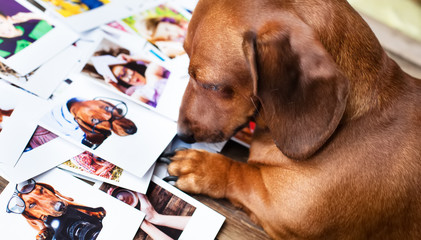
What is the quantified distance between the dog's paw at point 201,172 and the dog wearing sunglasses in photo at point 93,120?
0.27 metres

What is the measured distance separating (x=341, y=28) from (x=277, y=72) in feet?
0.89

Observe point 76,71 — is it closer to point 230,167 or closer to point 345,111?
point 230,167

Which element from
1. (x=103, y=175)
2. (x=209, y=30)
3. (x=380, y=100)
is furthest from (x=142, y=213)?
(x=380, y=100)

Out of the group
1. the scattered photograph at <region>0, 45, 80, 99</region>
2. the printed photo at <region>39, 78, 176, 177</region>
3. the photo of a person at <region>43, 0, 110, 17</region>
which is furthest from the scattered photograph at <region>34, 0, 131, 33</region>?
the printed photo at <region>39, 78, 176, 177</region>

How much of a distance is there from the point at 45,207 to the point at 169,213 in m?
0.45

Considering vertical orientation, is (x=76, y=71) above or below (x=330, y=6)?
below

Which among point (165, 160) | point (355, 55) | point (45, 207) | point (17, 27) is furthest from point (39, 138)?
point (355, 55)

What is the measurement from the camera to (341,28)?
4.05 feet

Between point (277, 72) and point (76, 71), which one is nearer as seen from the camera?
point (277, 72)

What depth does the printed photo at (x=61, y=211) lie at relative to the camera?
139 cm

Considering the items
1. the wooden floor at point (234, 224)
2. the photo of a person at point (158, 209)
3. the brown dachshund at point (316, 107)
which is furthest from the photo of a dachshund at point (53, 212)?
the brown dachshund at point (316, 107)

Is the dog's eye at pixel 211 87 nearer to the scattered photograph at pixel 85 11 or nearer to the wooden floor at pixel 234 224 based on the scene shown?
the wooden floor at pixel 234 224

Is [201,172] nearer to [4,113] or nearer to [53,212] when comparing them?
[53,212]

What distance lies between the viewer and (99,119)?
1687mm
